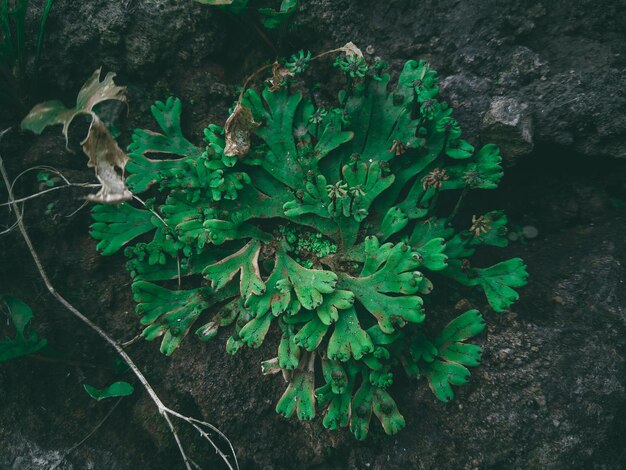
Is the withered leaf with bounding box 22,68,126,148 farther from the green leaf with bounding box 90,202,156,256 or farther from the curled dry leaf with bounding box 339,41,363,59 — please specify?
the curled dry leaf with bounding box 339,41,363,59

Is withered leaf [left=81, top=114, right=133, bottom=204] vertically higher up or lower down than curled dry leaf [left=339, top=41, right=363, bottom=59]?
lower down

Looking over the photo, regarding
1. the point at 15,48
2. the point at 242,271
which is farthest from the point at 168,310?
the point at 15,48

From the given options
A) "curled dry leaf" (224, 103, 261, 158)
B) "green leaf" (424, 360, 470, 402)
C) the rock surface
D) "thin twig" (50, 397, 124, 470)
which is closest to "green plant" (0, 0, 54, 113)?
the rock surface

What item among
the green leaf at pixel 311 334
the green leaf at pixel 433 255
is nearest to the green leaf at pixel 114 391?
the green leaf at pixel 311 334

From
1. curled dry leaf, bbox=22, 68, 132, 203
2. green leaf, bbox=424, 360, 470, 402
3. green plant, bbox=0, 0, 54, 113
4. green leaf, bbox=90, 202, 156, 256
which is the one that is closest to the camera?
curled dry leaf, bbox=22, 68, 132, 203

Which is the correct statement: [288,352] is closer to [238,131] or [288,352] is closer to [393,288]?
[393,288]

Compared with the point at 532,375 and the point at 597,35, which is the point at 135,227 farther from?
the point at 597,35

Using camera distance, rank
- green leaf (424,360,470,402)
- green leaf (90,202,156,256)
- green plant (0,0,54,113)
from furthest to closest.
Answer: green leaf (90,202,156,256), green plant (0,0,54,113), green leaf (424,360,470,402)
